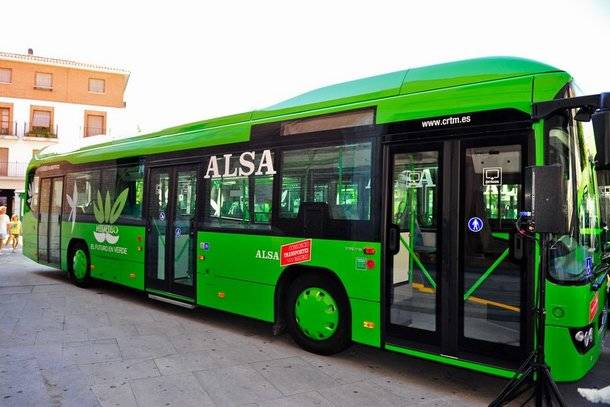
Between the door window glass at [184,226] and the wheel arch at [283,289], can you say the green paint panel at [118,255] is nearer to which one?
the door window glass at [184,226]

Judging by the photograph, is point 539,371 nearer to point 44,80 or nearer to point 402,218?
point 402,218

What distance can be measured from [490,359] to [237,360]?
2623 millimetres

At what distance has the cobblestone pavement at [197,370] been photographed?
4285 millimetres

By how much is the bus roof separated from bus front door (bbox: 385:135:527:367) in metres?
0.60

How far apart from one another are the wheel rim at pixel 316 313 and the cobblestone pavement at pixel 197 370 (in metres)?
0.30

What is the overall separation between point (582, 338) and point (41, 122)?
43.5 meters

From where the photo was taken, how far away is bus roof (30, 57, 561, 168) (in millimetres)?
4387

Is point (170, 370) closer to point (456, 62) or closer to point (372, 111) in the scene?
point (372, 111)

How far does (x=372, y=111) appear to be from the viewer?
507cm

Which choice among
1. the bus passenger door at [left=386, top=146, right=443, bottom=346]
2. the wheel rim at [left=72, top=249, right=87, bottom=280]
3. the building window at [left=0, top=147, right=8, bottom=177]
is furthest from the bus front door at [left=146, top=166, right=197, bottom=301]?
the building window at [left=0, top=147, right=8, bottom=177]

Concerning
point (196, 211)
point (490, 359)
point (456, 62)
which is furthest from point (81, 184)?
point (490, 359)

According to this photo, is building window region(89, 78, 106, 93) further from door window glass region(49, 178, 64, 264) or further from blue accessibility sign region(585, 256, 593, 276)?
blue accessibility sign region(585, 256, 593, 276)

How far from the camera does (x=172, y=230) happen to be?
294 inches

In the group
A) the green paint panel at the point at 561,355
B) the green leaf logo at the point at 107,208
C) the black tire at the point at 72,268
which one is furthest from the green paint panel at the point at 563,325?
the black tire at the point at 72,268
